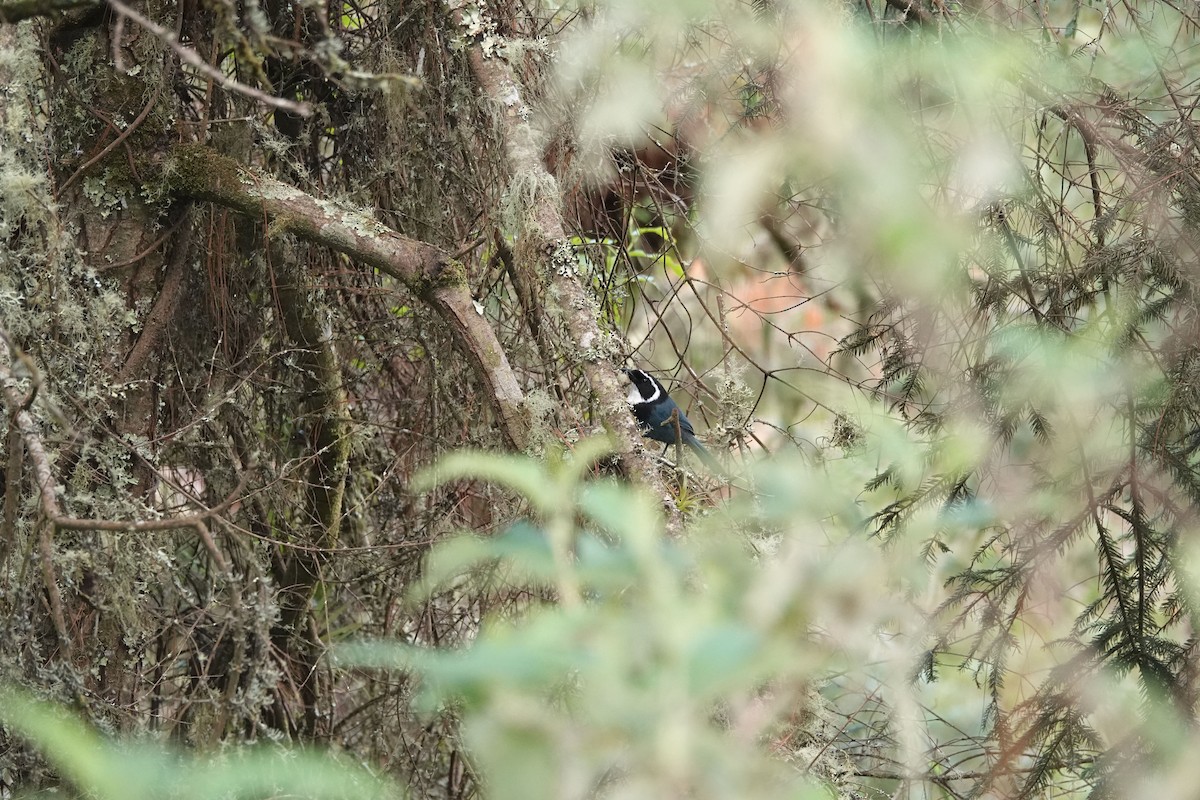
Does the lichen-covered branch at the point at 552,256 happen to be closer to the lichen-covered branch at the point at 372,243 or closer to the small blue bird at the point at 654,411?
the lichen-covered branch at the point at 372,243

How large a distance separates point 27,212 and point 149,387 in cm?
45

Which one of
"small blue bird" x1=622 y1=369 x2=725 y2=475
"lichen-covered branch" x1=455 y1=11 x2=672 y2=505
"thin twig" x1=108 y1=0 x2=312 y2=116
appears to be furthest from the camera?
"small blue bird" x1=622 y1=369 x2=725 y2=475

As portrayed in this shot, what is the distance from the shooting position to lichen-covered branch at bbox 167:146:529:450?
222cm

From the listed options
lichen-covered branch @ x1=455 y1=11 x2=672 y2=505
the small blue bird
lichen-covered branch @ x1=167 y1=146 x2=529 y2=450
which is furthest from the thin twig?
the small blue bird

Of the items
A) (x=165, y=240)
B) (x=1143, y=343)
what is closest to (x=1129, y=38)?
(x=1143, y=343)

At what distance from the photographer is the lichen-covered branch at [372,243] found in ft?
7.29

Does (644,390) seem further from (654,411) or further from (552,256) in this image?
(552,256)

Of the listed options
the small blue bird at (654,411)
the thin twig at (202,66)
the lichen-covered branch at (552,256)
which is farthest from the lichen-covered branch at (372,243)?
the small blue bird at (654,411)

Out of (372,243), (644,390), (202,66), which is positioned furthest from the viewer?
(644,390)

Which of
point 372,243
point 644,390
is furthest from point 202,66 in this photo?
point 644,390

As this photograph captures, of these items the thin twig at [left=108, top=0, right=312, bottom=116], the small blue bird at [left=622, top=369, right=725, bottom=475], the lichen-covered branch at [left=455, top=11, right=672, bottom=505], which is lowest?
the thin twig at [left=108, top=0, right=312, bottom=116]

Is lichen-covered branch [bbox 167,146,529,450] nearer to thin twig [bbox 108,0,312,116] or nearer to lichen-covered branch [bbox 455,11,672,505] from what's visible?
lichen-covered branch [bbox 455,11,672,505]

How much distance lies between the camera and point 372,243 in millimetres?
2311

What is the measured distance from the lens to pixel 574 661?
92cm
